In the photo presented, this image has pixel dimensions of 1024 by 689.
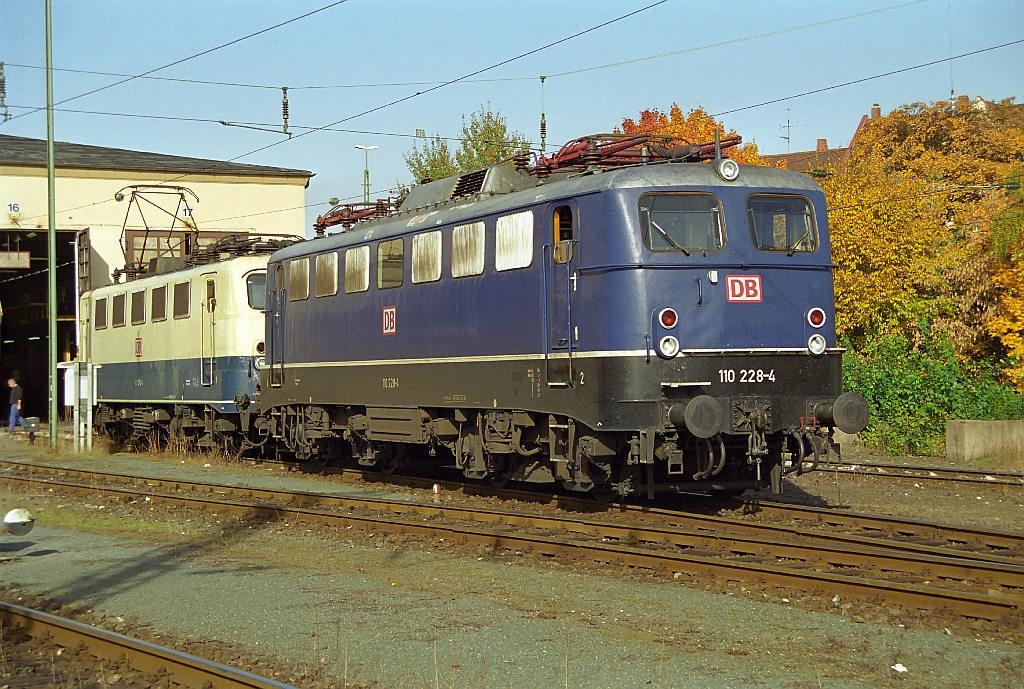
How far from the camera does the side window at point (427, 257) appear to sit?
14.1 metres

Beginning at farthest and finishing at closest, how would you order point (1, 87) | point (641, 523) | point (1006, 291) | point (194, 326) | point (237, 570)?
point (1, 87) → point (1006, 291) → point (194, 326) → point (641, 523) → point (237, 570)

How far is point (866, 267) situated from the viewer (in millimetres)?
27703

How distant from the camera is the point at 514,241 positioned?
1255cm

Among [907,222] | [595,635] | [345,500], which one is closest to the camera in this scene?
[595,635]

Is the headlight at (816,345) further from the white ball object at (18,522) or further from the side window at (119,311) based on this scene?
the side window at (119,311)

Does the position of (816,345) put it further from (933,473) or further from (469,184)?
(933,473)

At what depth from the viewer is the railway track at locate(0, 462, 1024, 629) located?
8.16 m

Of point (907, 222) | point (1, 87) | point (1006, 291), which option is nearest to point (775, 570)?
point (1006, 291)

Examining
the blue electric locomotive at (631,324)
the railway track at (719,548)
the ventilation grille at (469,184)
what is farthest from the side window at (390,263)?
the railway track at (719,548)

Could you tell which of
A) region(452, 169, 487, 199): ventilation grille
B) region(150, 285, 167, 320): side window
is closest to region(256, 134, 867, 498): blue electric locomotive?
region(452, 169, 487, 199): ventilation grille

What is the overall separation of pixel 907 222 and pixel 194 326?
17071 millimetres

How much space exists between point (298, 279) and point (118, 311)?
987cm

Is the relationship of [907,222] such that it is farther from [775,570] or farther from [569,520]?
[775,570]

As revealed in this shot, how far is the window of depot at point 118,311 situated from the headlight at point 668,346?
58.1 feet
